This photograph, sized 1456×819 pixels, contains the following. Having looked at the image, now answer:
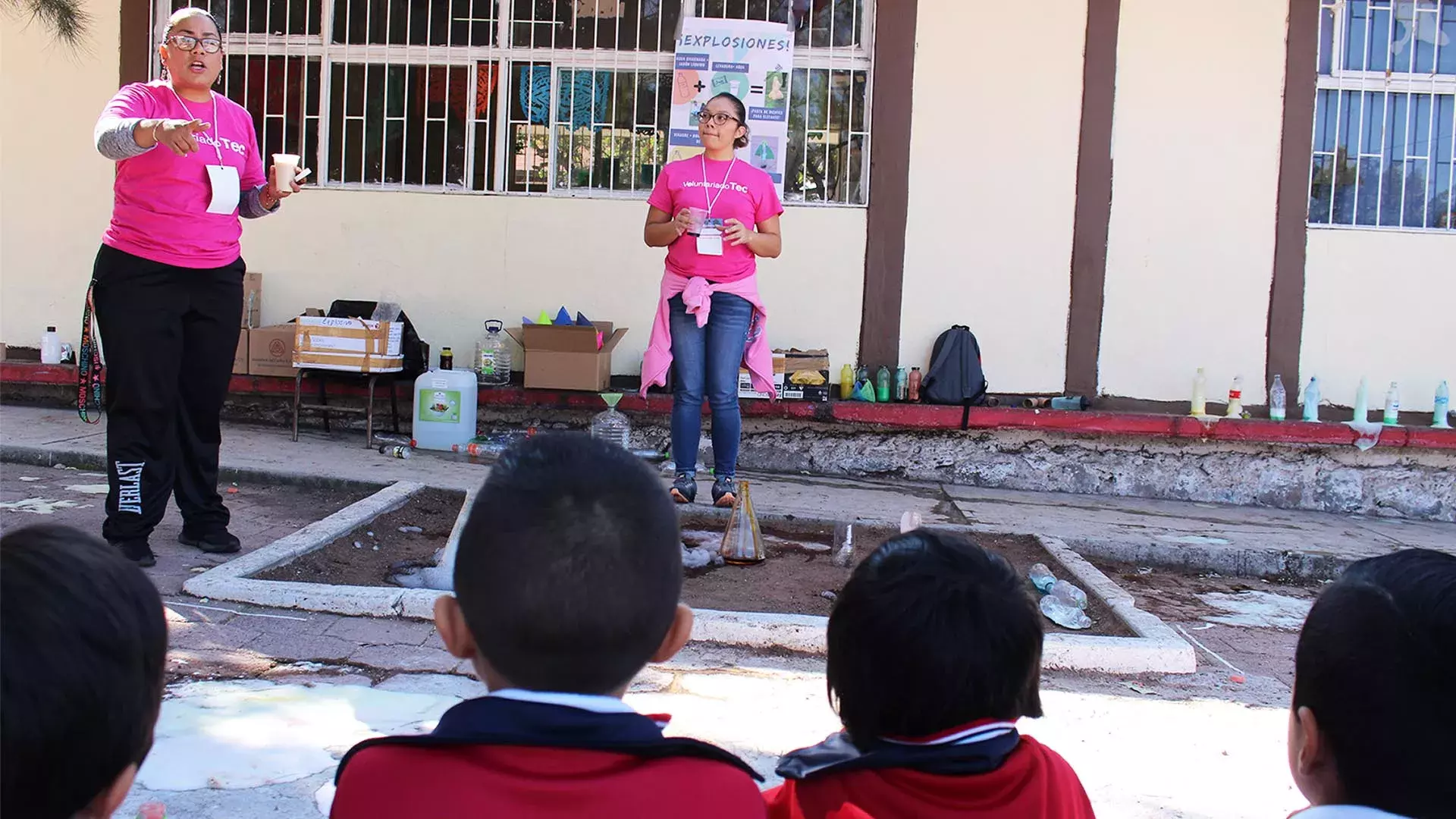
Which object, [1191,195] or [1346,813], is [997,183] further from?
[1346,813]

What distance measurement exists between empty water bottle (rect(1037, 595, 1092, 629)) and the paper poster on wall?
4169 millimetres

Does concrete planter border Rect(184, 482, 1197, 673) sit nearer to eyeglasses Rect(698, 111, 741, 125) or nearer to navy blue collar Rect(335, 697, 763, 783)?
navy blue collar Rect(335, 697, 763, 783)

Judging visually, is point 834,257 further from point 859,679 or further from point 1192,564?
point 859,679

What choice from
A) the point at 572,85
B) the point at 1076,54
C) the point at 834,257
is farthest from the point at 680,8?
the point at 1076,54

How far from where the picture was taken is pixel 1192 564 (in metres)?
5.48

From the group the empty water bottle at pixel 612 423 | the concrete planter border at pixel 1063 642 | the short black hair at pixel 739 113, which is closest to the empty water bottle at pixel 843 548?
the concrete planter border at pixel 1063 642

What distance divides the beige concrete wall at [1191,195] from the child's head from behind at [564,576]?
6698 mm

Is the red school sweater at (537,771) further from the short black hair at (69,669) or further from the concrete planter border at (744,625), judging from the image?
the concrete planter border at (744,625)

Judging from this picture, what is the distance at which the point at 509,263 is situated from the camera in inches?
299

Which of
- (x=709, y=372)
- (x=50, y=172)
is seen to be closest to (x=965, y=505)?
(x=709, y=372)

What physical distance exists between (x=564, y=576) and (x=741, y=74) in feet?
21.8

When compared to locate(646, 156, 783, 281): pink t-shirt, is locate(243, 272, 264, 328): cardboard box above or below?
below

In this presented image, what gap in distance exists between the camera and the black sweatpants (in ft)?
12.8

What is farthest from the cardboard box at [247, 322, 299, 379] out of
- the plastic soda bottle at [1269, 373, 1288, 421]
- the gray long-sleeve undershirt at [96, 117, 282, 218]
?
the plastic soda bottle at [1269, 373, 1288, 421]
